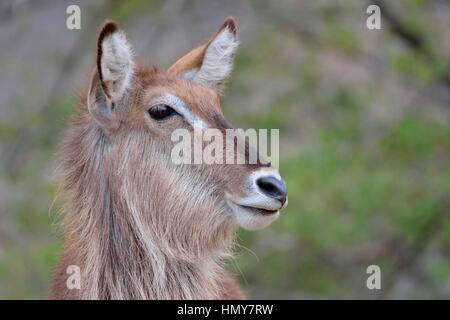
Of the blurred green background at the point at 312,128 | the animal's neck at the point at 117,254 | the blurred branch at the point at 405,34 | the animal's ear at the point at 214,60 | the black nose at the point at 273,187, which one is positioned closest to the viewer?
the black nose at the point at 273,187

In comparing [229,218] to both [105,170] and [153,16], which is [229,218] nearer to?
[105,170]

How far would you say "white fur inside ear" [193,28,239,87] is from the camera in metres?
6.23

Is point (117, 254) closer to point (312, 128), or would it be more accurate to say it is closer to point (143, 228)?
point (143, 228)

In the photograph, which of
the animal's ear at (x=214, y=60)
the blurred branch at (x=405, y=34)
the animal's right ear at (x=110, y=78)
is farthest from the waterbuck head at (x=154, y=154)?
the blurred branch at (x=405, y=34)

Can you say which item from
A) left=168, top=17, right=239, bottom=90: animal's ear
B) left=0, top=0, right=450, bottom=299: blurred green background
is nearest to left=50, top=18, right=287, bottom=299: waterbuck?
left=168, top=17, right=239, bottom=90: animal's ear

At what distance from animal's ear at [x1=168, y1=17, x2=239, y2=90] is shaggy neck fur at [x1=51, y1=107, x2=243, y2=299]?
580mm

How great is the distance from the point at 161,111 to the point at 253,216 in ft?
2.62

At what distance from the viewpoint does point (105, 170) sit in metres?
5.88

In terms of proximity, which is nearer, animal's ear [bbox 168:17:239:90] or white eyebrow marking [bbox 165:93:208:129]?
white eyebrow marking [bbox 165:93:208:129]

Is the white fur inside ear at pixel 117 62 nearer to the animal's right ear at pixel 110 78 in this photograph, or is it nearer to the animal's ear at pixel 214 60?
the animal's right ear at pixel 110 78

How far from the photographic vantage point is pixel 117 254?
582 centimetres

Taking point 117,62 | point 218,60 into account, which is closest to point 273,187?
point 117,62

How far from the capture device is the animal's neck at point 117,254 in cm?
579

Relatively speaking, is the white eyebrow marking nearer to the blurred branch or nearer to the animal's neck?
the animal's neck
